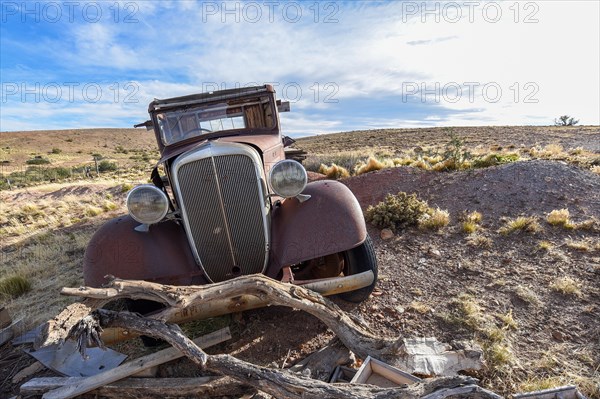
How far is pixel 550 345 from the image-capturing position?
A: 9.41 feet

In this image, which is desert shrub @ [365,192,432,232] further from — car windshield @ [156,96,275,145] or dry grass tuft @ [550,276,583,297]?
car windshield @ [156,96,275,145]

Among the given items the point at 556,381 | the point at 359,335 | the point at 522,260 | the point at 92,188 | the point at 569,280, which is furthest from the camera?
the point at 92,188

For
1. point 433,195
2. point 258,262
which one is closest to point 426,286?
point 258,262

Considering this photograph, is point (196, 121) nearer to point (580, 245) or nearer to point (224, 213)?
point (224, 213)

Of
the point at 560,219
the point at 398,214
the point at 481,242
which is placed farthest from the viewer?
the point at 398,214

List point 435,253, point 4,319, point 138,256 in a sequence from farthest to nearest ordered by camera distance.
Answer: point 435,253 → point 4,319 → point 138,256

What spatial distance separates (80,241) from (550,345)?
29.4ft

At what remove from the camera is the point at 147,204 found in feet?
9.97

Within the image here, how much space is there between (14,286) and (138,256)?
14.4 ft

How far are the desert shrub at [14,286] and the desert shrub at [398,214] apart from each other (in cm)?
607

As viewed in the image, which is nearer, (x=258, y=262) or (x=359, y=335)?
(x=359, y=335)

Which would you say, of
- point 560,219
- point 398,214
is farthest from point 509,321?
point 560,219

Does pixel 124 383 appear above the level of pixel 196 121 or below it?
below

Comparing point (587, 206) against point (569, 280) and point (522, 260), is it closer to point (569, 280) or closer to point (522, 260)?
point (522, 260)
